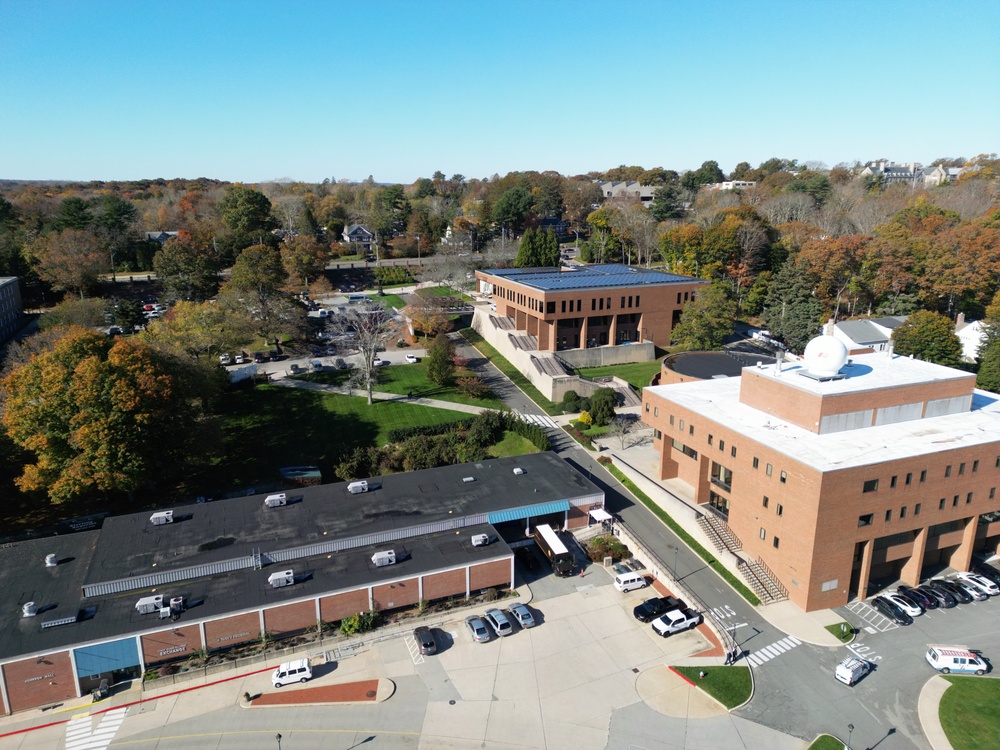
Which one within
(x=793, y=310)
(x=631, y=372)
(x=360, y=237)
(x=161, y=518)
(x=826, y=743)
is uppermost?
(x=360, y=237)

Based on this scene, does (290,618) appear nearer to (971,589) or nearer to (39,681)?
(39,681)

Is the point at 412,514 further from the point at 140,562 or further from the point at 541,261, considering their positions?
the point at 541,261

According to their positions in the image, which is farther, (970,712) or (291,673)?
(291,673)

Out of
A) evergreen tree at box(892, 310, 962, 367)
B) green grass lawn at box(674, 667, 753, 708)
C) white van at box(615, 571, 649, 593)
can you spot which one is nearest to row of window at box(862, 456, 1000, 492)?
green grass lawn at box(674, 667, 753, 708)

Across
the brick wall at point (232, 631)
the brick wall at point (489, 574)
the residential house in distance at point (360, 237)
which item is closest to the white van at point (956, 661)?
the brick wall at point (489, 574)

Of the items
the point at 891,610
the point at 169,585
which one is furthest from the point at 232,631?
the point at 891,610

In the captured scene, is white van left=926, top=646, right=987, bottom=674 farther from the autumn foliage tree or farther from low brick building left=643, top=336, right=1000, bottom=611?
the autumn foliage tree

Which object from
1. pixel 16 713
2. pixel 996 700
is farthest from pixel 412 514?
pixel 996 700
